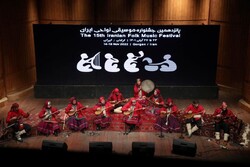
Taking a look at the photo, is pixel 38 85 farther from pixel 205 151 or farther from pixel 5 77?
pixel 205 151

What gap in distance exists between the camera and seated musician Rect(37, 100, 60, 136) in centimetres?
1211

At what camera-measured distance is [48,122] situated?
478 inches

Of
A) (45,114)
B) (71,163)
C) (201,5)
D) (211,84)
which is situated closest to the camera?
(71,163)

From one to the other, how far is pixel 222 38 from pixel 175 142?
7049mm

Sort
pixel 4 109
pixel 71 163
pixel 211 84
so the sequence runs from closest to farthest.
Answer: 1. pixel 71 163
2. pixel 4 109
3. pixel 211 84

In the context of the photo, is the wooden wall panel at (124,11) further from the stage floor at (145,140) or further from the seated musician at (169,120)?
the stage floor at (145,140)

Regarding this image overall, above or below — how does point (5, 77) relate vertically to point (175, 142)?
above

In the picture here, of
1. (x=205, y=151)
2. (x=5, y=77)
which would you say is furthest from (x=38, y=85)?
(x=205, y=151)

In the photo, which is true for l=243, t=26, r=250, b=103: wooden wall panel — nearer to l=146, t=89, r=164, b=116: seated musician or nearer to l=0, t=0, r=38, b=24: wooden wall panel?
l=146, t=89, r=164, b=116: seated musician

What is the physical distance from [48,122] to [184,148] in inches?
172

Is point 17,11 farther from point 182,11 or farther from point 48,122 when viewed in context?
point 182,11

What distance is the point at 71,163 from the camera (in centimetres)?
582

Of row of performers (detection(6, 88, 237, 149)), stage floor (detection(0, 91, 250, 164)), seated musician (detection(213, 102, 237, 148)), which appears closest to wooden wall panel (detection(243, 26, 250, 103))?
stage floor (detection(0, 91, 250, 164))

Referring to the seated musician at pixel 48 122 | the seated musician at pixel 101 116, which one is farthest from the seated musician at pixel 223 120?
the seated musician at pixel 48 122
